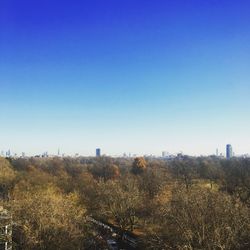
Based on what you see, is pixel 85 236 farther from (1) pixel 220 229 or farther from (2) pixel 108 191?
(2) pixel 108 191

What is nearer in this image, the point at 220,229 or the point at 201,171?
the point at 220,229

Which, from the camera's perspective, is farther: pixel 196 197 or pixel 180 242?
pixel 196 197

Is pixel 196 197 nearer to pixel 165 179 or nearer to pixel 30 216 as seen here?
pixel 30 216

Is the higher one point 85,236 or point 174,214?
point 174,214

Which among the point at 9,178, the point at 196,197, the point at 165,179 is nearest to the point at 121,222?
the point at 196,197

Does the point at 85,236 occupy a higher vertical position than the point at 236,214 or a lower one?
lower

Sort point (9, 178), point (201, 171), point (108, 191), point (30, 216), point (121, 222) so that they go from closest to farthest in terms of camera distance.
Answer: point (30, 216) < point (121, 222) < point (108, 191) < point (9, 178) < point (201, 171)

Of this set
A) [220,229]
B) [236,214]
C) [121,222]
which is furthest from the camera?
[121,222]

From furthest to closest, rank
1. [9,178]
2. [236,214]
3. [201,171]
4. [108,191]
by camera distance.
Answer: [201,171]
[9,178]
[108,191]
[236,214]

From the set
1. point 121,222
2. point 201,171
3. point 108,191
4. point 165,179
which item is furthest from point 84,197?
point 201,171
